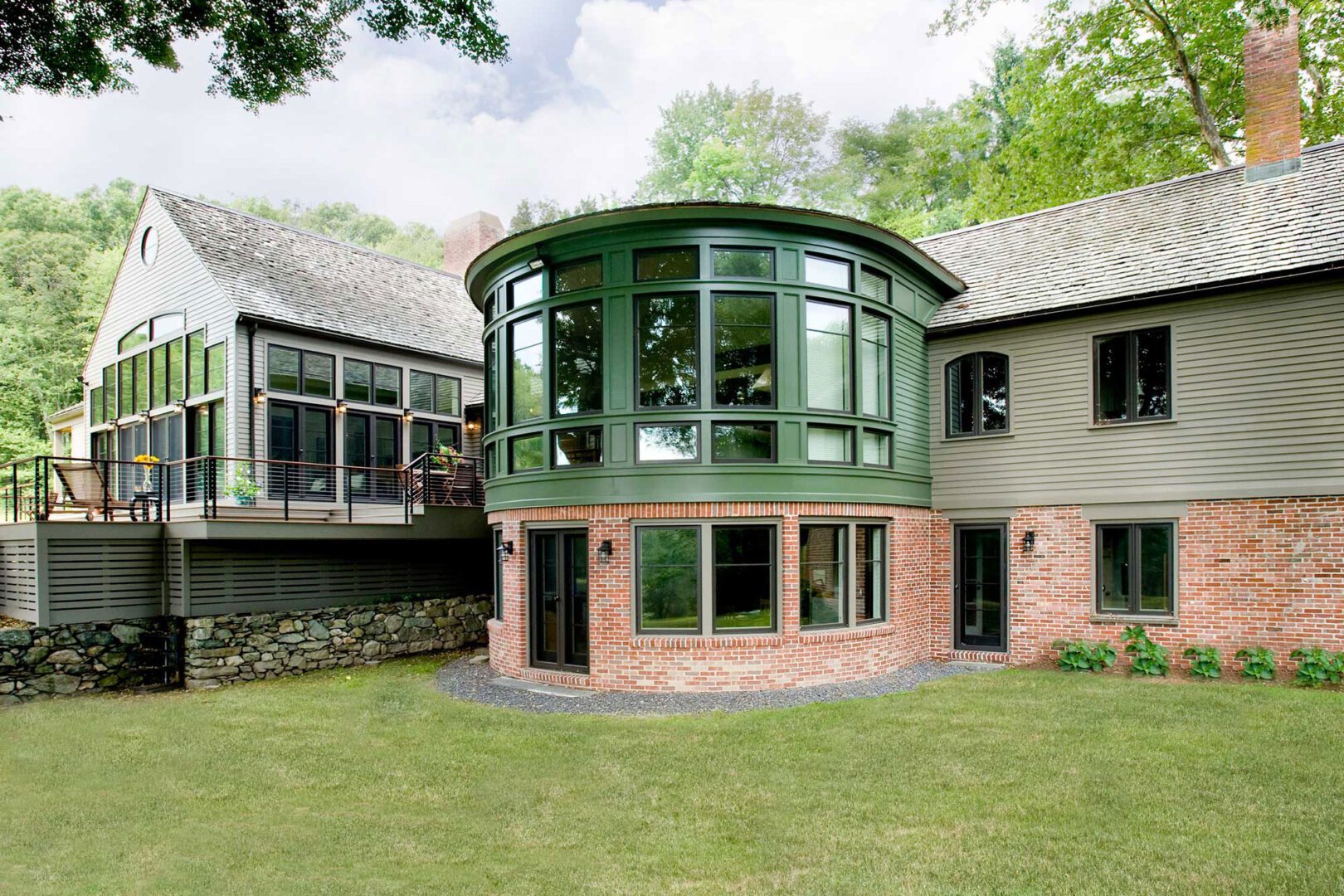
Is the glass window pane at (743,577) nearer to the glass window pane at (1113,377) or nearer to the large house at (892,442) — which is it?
the large house at (892,442)

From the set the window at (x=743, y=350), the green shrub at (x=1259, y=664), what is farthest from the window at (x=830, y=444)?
the green shrub at (x=1259, y=664)

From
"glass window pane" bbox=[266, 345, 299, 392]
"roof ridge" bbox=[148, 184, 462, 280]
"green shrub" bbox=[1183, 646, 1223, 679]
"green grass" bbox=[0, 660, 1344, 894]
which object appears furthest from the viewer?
"roof ridge" bbox=[148, 184, 462, 280]

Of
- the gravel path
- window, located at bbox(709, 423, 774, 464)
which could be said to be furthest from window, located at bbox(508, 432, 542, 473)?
the gravel path

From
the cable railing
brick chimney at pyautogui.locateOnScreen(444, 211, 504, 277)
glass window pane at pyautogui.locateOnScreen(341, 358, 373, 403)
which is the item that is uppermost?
brick chimney at pyautogui.locateOnScreen(444, 211, 504, 277)

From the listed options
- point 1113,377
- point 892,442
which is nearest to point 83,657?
point 892,442

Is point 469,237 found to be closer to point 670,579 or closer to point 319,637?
point 319,637

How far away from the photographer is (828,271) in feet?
34.7

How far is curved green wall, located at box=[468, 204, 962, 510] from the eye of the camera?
9.84 metres

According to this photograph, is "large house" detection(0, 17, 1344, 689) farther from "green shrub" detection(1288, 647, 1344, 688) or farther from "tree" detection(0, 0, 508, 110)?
"tree" detection(0, 0, 508, 110)

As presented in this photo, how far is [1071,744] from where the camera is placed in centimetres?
703

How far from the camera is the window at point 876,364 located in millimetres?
10906

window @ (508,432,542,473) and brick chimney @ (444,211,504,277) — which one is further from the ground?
brick chimney @ (444,211,504,277)

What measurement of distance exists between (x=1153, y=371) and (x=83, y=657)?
47.5 ft

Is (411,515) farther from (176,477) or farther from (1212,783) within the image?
(1212,783)
